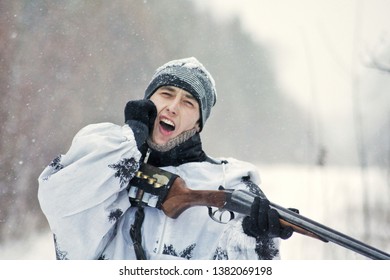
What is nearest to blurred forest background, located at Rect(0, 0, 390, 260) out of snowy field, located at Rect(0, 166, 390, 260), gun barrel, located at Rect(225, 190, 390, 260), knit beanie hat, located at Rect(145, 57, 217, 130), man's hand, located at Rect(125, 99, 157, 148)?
snowy field, located at Rect(0, 166, 390, 260)

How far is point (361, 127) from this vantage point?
5.47 feet

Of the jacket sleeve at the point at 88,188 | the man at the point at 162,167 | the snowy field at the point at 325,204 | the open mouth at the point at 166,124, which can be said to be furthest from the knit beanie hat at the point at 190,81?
the snowy field at the point at 325,204

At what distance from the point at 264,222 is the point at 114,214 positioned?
0.40 meters

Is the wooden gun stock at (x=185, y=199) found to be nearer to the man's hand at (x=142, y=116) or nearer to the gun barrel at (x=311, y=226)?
the gun barrel at (x=311, y=226)

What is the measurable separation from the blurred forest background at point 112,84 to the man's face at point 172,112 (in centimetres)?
20

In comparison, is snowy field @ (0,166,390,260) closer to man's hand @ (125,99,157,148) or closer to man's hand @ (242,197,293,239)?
man's hand @ (242,197,293,239)

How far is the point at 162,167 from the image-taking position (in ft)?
4.76

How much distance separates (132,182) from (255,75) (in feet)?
2.13

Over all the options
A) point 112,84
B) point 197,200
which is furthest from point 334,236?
point 112,84

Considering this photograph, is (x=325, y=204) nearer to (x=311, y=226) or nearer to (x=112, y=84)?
(x=311, y=226)

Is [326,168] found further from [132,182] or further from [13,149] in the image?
[13,149]

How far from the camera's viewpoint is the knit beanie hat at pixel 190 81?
1.48 metres

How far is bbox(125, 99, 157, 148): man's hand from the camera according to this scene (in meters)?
1.37
